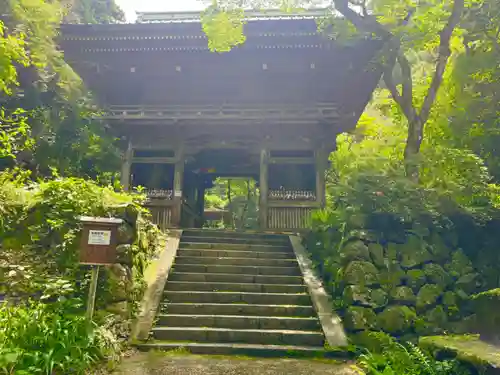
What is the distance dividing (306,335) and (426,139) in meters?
9.50

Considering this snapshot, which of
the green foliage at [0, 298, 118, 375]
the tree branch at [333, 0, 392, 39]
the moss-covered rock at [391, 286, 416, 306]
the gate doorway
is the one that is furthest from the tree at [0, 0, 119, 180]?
the gate doorway

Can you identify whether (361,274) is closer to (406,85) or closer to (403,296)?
(403,296)

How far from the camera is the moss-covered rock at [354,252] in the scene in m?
6.85

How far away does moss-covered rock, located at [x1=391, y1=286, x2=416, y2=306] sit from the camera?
21.0 feet

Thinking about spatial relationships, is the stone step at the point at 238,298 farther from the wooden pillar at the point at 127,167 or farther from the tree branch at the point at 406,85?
the wooden pillar at the point at 127,167

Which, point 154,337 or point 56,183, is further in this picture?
point 56,183

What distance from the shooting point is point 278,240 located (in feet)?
32.3

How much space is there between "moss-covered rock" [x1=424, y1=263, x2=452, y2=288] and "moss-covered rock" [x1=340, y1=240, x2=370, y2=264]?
3.38 ft

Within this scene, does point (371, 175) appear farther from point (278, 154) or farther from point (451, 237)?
point (278, 154)

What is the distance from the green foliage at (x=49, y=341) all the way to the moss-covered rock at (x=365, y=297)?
3584mm

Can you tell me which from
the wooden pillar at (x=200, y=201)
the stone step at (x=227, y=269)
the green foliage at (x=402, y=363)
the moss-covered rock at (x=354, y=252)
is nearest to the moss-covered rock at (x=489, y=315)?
the green foliage at (x=402, y=363)

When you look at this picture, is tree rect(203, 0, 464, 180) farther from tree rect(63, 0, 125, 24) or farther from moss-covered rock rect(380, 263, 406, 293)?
tree rect(63, 0, 125, 24)

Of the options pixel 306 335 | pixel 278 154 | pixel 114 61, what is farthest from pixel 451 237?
pixel 114 61

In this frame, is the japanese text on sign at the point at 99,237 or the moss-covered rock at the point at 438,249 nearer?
the japanese text on sign at the point at 99,237
